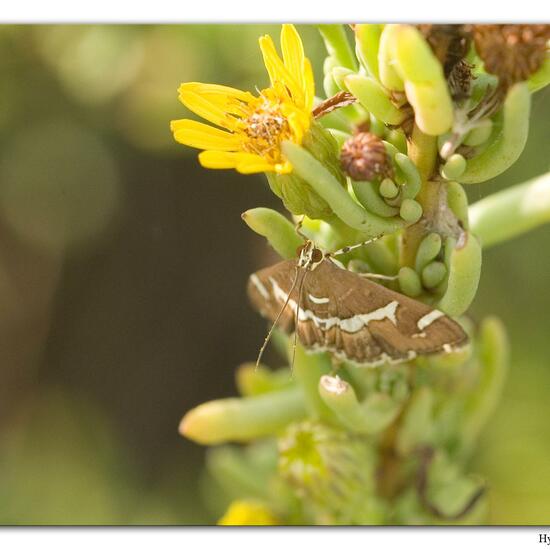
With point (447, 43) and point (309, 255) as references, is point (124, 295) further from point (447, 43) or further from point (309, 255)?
point (447, 43)

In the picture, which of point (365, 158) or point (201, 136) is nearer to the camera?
point (365, 158)

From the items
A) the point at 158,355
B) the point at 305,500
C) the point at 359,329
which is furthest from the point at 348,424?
the point at 158,355

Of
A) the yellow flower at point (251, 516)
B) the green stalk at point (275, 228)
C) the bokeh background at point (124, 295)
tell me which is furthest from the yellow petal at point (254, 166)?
the bokeh background at point (124, 295)

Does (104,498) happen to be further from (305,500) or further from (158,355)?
(305,500)

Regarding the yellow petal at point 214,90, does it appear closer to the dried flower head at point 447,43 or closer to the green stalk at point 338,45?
the green stalk at point 338,45

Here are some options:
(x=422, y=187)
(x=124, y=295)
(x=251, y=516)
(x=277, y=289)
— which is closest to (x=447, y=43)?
(x=422, y=187)

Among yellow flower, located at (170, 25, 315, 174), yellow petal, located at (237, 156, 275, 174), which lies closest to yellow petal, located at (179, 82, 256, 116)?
yellow flower, located at (170, 25, 315, 174)
